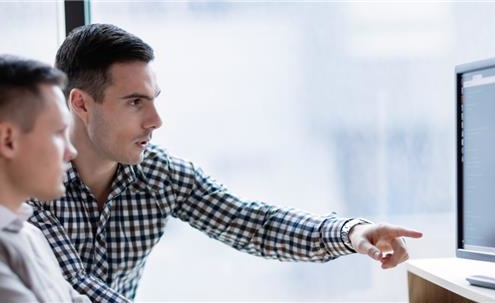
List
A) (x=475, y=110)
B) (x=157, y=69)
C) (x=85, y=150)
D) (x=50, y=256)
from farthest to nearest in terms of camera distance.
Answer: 1. (x=157, y=69)
2. (x=85, y=150)
3. (x=475, y=110)
4. (x=50, y=256)

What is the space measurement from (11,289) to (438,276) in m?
0.84

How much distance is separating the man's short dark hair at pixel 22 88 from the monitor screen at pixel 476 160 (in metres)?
0.83

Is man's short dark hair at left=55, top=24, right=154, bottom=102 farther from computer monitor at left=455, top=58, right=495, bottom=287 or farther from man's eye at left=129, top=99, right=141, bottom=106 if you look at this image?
computer monitor at left=455, top=58, right=495, bottom=287

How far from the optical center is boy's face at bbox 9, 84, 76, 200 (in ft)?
3.43

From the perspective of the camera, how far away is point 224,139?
2137 millimetres

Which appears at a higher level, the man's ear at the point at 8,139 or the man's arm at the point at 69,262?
the man's ear at the point at 8,139

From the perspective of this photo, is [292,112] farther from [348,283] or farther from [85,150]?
[85,150]

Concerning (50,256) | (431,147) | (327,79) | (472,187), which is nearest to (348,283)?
(431,147)

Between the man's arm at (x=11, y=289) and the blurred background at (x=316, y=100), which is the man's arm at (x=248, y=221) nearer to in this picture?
the blurred background at (x=316, y=100)

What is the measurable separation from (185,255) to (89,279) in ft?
2.22

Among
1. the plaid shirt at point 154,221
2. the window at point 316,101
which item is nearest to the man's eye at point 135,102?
the plaid shirt at point 154,221

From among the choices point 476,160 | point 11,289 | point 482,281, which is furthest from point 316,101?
point 11,289

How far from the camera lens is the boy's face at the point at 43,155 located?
41.1 inches

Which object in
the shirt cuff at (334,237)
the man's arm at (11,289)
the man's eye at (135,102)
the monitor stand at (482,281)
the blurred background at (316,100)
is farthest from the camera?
the blurred background at (316,100)
